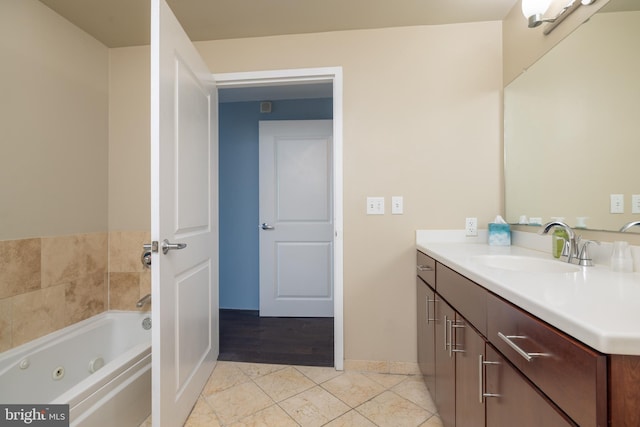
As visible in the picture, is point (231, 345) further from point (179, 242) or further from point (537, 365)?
point (537, 365)

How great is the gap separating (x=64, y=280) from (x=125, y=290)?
14.6 inches

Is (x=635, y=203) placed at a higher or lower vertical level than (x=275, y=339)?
higher

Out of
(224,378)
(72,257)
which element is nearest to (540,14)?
(224,378)

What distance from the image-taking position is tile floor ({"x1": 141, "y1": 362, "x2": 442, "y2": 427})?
55.3 inches

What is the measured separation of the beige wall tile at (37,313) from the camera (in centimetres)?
146

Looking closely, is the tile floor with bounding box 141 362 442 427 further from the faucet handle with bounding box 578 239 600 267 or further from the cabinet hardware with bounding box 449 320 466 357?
the faucet handle with bounding box 578 239 600 267

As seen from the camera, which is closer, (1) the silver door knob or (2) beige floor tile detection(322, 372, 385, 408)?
(1) the silver door knob

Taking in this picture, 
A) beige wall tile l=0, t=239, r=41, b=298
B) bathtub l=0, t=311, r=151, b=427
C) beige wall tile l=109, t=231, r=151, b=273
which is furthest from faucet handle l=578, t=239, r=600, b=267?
beige wall tile l=0, t=239, r=41, b=298

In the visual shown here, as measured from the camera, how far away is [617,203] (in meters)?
1.04

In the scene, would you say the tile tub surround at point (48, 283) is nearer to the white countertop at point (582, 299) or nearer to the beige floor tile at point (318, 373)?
the beige floor tile at point (318, 373)

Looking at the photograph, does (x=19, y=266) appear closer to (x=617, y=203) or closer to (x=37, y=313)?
(x=37, y=313)

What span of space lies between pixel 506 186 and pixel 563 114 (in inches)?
20.9

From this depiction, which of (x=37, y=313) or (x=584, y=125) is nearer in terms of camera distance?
(x=584, y=125)

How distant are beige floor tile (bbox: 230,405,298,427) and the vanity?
76 centimetres
